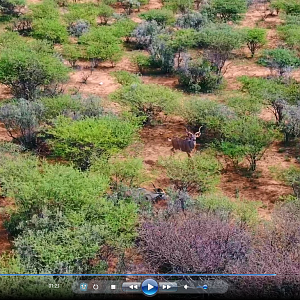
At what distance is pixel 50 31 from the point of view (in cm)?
2505

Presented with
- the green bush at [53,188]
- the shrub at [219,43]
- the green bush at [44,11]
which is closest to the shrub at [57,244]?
the green bush at [53,188]

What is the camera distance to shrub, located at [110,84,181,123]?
1728cm

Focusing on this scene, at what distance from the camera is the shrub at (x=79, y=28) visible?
27.0 m

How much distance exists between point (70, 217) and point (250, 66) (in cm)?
1628

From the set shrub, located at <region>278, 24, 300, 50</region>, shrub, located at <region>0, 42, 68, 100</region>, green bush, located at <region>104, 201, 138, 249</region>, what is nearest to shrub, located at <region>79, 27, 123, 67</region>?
shrub, located at <region>0, 42, 68, 100</region>

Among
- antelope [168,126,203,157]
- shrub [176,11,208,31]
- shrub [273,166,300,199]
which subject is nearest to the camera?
shrub [273,166,300,199]

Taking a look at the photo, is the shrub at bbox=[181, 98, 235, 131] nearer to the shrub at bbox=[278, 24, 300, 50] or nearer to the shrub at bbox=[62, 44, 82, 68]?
the shrub at bbox=[62, 44, 82, 68]

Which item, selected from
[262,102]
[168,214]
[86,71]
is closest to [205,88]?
[262,102]

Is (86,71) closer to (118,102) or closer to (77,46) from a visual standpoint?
(77,46)

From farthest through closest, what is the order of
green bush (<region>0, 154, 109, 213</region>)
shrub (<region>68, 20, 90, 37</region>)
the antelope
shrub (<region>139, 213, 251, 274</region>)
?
shrub (<region>68, 20, 90, 37</region>) → the antelope → green bush (<region>0, 154, 109, 213</region>) → shrub (<region>139, 213, 251, 274</region>)

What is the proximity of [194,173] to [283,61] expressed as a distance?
1090cm

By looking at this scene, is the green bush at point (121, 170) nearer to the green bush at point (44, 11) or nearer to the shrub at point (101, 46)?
the shrub at point (101, 46)

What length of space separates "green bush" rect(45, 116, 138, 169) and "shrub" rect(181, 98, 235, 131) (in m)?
3.02

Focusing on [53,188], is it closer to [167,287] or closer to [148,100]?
[167,287]
